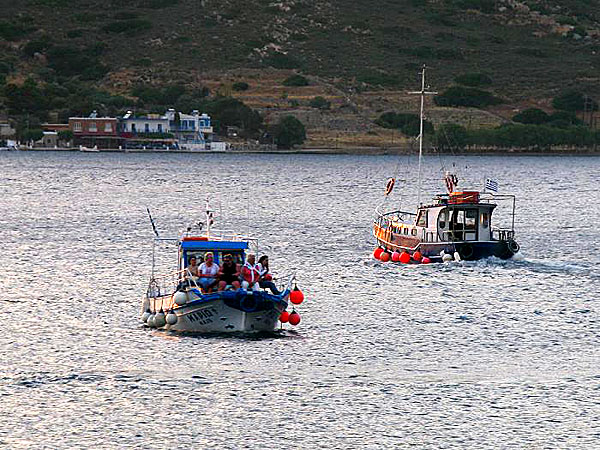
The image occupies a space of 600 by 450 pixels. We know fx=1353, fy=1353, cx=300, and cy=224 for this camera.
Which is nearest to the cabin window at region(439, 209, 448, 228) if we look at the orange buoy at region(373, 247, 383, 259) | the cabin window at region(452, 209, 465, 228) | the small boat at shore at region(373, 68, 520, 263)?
the small boat at shore at region(373, 68, 520, 263)

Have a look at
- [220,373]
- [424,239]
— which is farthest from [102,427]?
[424,239]

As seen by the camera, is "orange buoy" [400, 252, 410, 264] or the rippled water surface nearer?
the rippled water surface

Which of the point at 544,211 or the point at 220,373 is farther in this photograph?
the point at 544,211

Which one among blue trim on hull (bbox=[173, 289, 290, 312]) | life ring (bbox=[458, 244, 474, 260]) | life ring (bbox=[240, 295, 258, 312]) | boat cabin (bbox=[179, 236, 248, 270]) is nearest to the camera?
blue trim on hull (bbox=[173, 289, 290, 312])

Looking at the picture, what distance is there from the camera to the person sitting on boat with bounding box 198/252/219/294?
51.7 metres

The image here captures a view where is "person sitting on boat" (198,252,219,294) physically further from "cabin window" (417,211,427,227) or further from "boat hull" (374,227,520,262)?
"cabin window" (417,211,427,227)

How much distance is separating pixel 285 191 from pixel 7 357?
12118 centimetres

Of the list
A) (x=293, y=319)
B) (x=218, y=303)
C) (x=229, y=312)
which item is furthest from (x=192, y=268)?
(x=293, y=319)

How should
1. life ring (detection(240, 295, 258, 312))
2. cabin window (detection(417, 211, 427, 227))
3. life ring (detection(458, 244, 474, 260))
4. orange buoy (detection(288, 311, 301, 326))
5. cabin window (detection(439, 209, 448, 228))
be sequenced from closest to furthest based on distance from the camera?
life ring (detection(240, 295, 258, 312))
orange buoy (detection(288, 311, 301, 326))
cabin window (detection(439, 209, 448, 228))
life ring (detection(458, 244, 474, 260))
cabin window (detection(417, 211, 427, 227))

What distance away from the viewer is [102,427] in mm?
41688

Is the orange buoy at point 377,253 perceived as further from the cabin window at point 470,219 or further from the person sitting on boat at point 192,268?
the person sitting on boat at point 192,268

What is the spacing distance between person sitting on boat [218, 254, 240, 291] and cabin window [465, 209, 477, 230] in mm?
27264

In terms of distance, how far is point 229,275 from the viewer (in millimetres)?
51625

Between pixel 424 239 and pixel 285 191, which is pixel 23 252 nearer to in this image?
pixel 424 239
